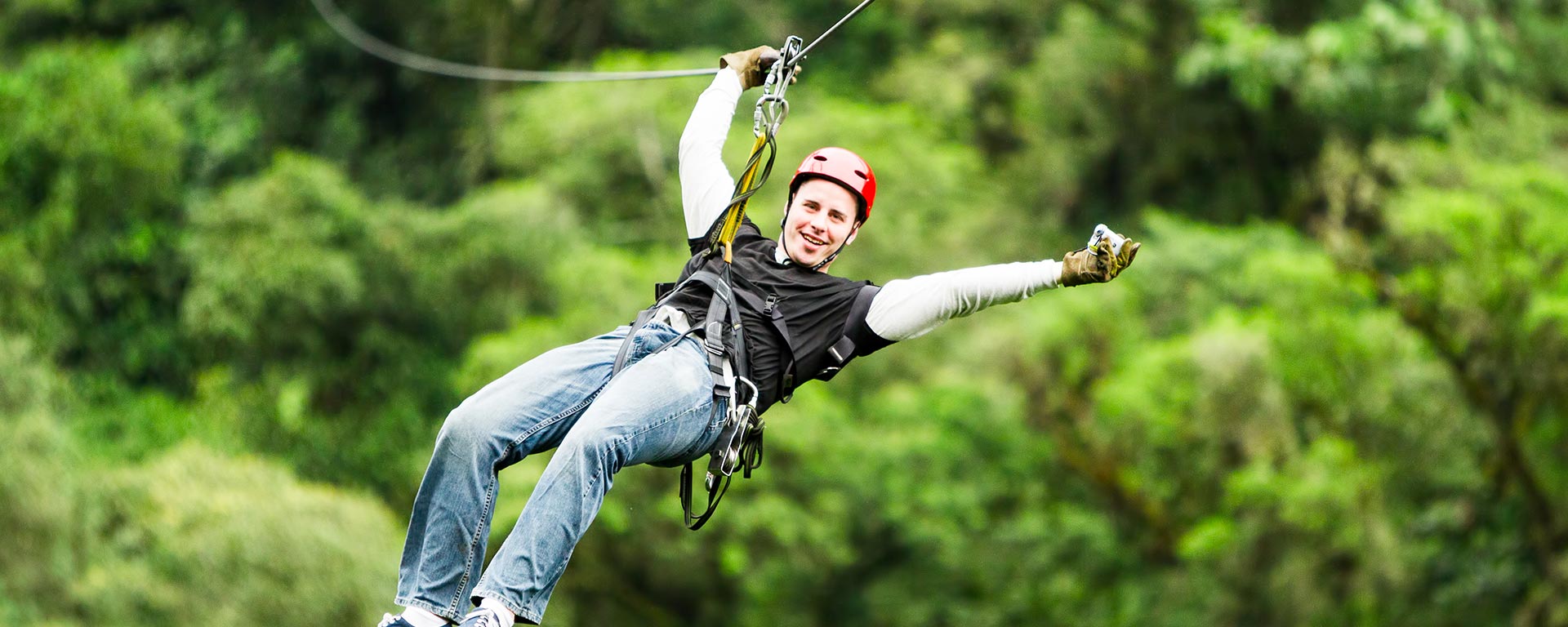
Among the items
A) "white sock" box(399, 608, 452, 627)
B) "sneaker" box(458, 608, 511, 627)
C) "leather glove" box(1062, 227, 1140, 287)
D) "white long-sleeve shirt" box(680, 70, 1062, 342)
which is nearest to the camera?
"sneaker" box(458, 608, 511, 627)

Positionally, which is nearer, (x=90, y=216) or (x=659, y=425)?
(x=659, y=425)

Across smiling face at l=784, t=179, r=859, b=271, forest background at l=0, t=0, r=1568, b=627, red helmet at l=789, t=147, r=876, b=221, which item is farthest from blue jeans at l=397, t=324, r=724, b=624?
forest background at l=0, t=0, r=1568, b=627

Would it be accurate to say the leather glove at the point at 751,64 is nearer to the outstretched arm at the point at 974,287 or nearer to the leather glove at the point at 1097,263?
the outstretched arm at the point at 974,287

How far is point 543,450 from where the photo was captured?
4.20 meters

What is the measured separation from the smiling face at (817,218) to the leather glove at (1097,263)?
60 centimetres

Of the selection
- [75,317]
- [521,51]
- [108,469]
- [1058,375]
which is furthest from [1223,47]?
[75,317]

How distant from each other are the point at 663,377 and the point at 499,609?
2.19ft

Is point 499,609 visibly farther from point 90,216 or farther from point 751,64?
point 90,216

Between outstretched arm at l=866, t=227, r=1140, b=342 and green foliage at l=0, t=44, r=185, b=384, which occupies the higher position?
green foliage at l=0, t=44, r=185, b=384

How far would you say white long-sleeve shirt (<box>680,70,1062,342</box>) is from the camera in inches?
173

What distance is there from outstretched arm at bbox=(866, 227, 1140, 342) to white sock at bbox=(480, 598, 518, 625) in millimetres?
1156

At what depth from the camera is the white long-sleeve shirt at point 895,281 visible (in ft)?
14.4

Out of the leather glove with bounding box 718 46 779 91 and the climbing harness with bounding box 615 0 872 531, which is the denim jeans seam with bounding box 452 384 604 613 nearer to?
the climbing harness with bounding box 615 0 872 531

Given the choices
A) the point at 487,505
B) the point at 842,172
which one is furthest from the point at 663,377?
the point at 842,172
